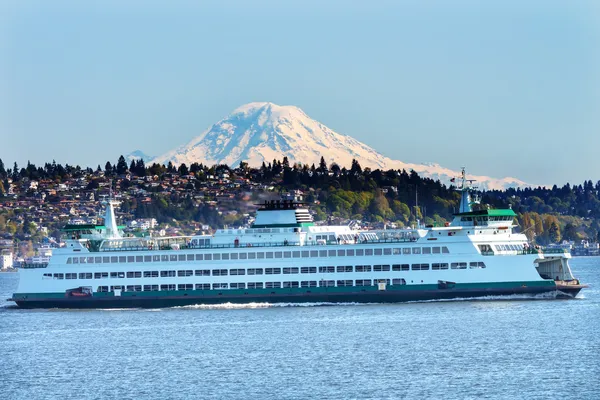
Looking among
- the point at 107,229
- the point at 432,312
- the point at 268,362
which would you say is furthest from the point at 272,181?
the point at 268,362

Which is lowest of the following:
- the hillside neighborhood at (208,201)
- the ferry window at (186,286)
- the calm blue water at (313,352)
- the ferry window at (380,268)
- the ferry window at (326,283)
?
the calm blue water at (313,352)

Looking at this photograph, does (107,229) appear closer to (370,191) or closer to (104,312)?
(104,312)

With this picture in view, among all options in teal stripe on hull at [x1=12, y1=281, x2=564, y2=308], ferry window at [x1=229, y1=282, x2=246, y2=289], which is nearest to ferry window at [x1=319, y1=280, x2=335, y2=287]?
teal stripe on hull at [x1=12, y1=281, x2=564, y2=308]

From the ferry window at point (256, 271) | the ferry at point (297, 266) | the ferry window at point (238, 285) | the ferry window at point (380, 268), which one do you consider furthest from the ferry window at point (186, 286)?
the ferry window at point (380, 268)

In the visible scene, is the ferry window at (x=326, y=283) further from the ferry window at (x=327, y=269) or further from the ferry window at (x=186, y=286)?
the ferry window at (x=186, y=286)

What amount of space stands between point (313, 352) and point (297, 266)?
1861cm

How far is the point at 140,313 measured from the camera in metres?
66.3

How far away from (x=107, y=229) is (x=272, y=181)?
117735 millimetres

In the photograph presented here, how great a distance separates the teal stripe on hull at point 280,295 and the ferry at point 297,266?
6 centimetres

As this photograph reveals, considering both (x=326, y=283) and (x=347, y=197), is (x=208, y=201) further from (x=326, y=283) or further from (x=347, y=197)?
(x=326, y=283)

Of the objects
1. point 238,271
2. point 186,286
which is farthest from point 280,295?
point 186,286

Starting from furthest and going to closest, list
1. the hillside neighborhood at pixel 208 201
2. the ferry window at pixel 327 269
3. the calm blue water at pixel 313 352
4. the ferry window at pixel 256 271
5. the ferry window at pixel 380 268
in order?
the hillside neighborhood at pixel 208 201 → the ferry window at pixel 256 271 → the ferry window at pixel 327 269 → the ferry window at pixel 380 268 → the calm blue water at pixel 313 352

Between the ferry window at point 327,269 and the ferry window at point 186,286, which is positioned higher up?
the ferry window at point 327,269

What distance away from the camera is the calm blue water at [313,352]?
41156mm
